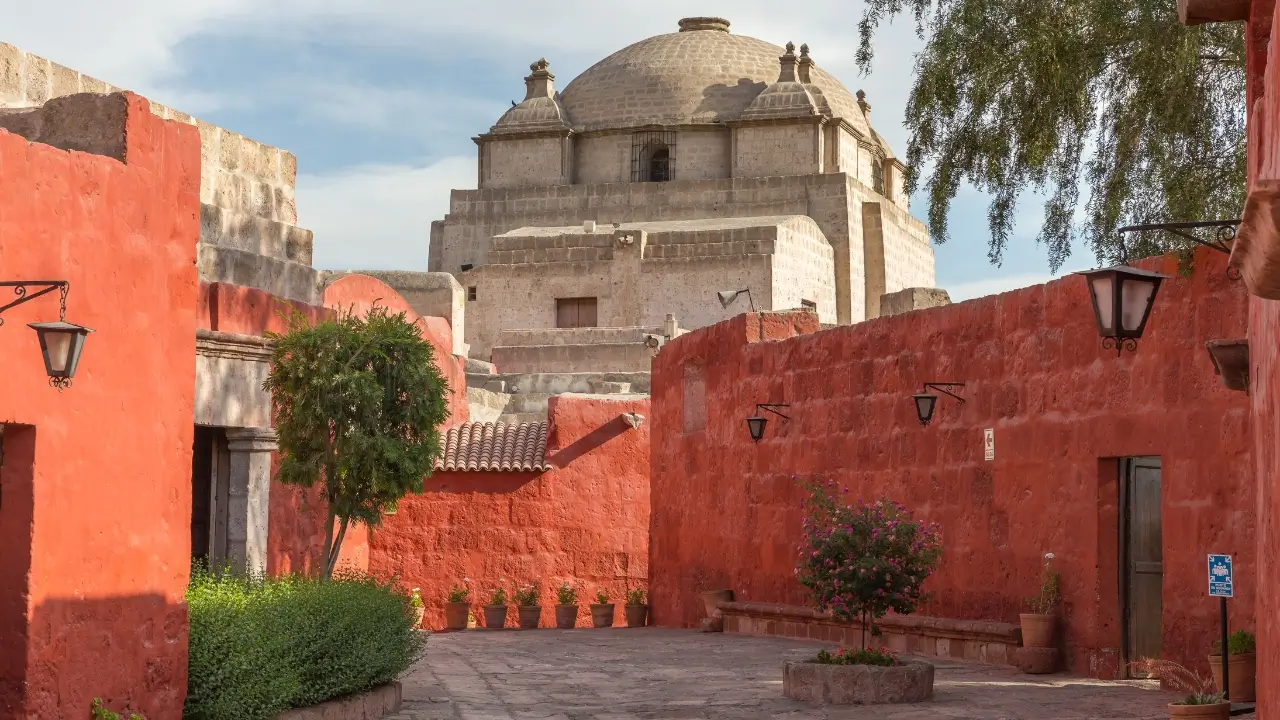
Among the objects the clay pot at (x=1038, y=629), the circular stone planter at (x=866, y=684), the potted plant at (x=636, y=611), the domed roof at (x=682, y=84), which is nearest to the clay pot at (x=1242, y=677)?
the circular stone planter at (x=866, y=684)

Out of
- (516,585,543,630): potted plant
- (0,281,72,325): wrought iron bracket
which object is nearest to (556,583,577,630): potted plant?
(516,585,543,630): potted plant

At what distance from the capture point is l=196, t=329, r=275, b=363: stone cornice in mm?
12477

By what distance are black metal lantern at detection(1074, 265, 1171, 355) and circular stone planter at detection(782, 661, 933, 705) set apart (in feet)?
9.22

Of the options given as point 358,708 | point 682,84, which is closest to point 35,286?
point 358,708

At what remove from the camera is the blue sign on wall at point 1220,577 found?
28.2 ft

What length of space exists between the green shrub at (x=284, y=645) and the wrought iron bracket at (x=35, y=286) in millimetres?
2126

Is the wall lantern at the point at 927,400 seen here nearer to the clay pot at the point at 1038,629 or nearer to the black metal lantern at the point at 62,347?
the clay pot at the point at 1038,629

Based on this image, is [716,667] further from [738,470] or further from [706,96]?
[706,96]

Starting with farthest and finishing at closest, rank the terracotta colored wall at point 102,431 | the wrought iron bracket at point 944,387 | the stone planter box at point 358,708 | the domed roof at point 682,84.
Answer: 1. the domed roof at point 682,84
2. the wrought iron bracket at point 944,387
3. the stone planter box at point 358,708
4. the terracotta colored wall at point 102,431

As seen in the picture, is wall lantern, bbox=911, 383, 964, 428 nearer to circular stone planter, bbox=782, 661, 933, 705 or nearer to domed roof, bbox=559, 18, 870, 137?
circular stone planter, bbox=782, 661, 933, 705

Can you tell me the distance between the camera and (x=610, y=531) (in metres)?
21.2

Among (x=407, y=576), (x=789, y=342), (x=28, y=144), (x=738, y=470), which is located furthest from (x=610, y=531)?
(x=28, y=144)

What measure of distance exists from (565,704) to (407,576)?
1010cm

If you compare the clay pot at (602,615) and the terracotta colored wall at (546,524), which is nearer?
the clay pot at (602,615)
